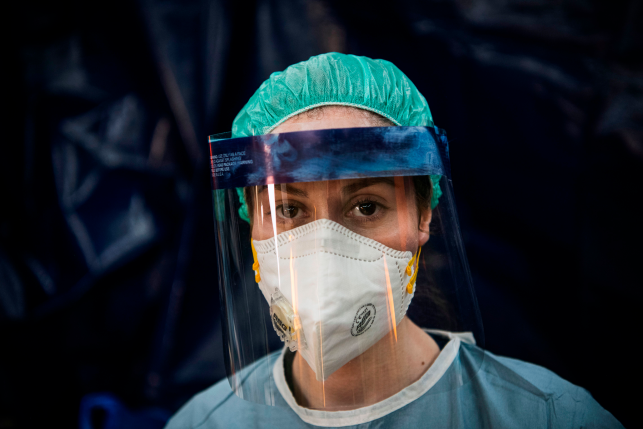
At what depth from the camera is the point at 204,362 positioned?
1.87 meters

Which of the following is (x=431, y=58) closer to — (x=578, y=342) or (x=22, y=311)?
(x=578, y=342)

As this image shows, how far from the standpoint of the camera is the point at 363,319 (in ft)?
3.16

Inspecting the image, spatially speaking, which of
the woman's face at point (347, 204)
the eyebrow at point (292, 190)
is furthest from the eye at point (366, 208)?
the eyebrow at point (292, 190)

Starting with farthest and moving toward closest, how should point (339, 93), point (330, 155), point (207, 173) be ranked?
point (207, 173) → point (339, 93) → point (330, 155)

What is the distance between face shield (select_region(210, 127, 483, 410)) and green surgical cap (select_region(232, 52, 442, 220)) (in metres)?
0.11

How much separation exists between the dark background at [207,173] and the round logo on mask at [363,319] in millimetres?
741

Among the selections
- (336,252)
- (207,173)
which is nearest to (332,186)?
(336,252)

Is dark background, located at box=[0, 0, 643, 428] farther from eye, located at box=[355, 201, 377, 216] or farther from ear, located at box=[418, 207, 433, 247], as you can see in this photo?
eye, located at box=[355, 201, 377, 216]

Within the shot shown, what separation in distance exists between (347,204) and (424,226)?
27 cm

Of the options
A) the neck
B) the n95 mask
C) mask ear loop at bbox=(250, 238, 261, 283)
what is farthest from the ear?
mask ear loop at bbox=(250, 238, 261, 283)

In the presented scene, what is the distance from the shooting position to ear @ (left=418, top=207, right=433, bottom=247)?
1.10 metres

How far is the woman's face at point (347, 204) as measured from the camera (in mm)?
979

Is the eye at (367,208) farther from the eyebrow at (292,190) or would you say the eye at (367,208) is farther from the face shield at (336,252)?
the eyebrow at (292,190)

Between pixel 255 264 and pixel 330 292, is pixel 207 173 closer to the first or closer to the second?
pixel 255 264
